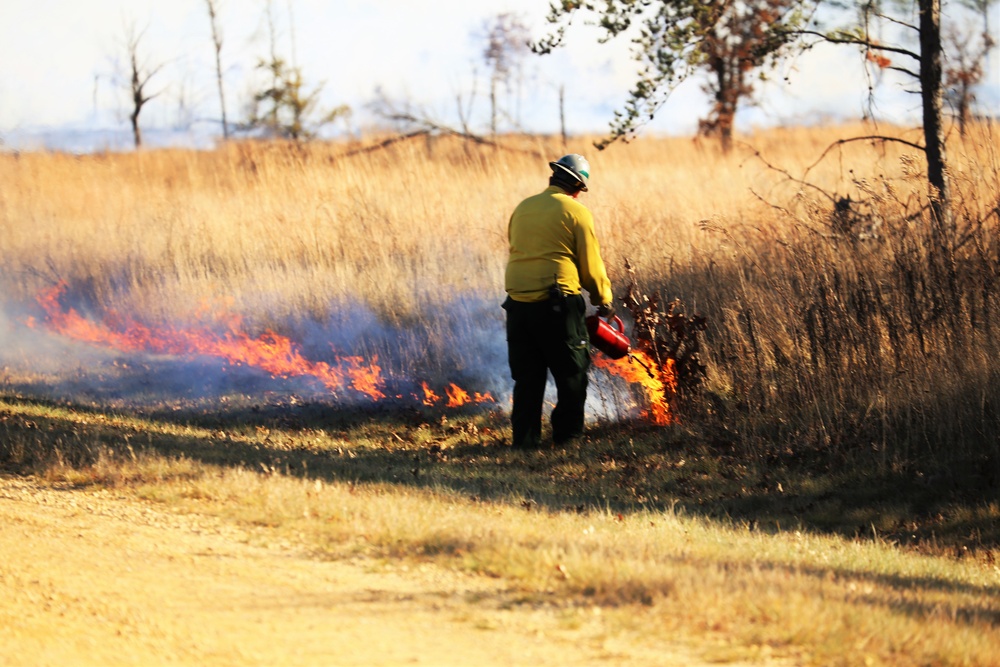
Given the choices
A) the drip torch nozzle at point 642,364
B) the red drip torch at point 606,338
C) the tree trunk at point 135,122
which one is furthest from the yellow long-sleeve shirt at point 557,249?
the tree trunk at point 135,122

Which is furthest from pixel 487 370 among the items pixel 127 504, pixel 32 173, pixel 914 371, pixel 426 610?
pixel 32 173

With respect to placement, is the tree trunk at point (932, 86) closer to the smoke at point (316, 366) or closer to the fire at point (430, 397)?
the smoke at point (316, 366)

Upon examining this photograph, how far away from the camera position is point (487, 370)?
12688mm

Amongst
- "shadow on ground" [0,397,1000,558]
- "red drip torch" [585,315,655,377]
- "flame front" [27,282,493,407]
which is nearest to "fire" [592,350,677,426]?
"shadow on ground" [0,397,1000,558]

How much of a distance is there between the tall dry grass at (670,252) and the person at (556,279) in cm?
159

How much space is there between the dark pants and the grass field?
300mm

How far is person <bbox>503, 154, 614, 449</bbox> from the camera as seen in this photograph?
9.49 m

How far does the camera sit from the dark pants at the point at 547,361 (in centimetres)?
959

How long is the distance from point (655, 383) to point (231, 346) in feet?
21.6

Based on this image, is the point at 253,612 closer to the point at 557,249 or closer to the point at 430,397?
the point at 557,249

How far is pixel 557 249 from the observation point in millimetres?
9531

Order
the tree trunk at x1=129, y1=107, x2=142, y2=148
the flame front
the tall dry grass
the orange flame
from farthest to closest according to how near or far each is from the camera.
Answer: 1. the tree trunk at x1=129, y1=107, x2=142, y2=148
2. the orange flame
3. the flame front
4. the tall dry grass

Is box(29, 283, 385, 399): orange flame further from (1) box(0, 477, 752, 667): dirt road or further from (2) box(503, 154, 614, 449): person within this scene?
(1) box(0, 477, 752, 667): dirt road

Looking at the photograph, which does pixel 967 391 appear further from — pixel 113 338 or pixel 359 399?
pixel 113 338
